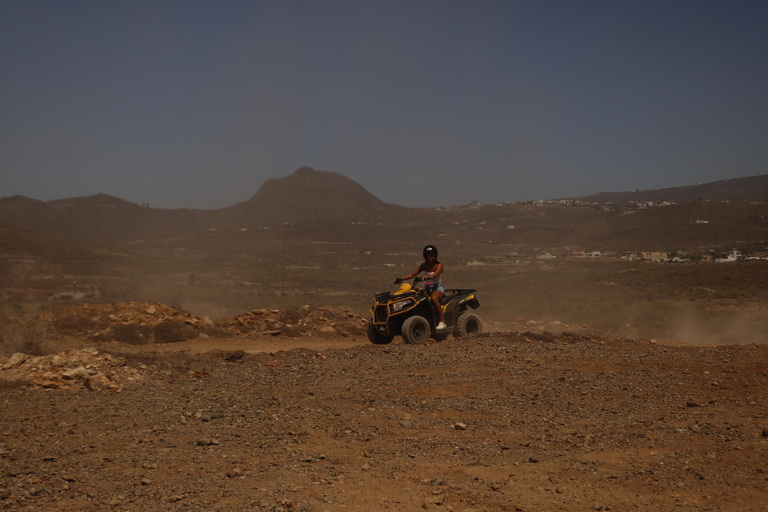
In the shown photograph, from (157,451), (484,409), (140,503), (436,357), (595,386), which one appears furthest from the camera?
(436,357)

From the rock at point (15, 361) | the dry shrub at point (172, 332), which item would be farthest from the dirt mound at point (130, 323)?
the rock at point (15, 361)

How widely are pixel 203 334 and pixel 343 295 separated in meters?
25.4

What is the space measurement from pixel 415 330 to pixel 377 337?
1.08 meters

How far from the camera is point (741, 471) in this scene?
205 inches

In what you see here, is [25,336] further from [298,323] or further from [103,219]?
[103,219]

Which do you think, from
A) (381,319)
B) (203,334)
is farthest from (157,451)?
(203,334)

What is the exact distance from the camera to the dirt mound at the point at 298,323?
16484mm

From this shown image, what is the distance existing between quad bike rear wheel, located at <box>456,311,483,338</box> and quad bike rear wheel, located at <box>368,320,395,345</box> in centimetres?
153

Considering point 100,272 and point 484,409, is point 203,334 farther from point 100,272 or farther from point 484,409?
point 100,272

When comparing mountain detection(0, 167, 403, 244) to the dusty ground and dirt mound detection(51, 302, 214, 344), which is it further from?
the dusty ground

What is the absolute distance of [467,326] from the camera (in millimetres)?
13641

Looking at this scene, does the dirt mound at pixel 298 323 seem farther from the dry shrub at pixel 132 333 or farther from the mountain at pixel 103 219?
the mountain at pixel 103 219

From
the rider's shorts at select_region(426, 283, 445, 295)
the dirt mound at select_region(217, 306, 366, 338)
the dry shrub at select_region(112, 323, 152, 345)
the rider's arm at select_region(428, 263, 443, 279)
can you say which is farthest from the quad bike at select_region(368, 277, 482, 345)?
the dry shrub at select_region(112, 323, 152, 345)

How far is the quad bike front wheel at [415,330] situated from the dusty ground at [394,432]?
1380 mm
